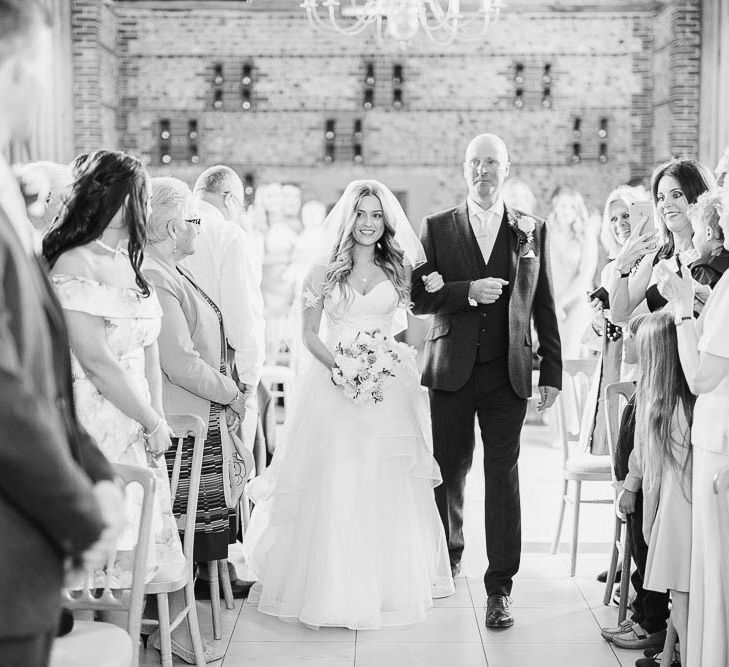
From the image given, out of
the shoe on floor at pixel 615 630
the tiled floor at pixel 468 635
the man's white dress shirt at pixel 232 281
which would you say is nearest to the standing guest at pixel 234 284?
the man's white dress shirt at pixel 232 281

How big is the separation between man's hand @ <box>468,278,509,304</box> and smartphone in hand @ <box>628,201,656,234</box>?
757 mm

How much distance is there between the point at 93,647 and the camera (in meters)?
2.40

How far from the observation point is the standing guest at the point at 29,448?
1.41 meters

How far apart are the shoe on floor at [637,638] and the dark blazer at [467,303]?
102 centimetres

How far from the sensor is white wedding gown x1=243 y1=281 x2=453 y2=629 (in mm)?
4105

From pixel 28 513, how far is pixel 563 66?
38.2ft

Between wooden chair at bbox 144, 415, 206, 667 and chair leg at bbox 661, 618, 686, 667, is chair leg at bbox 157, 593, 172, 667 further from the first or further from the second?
chair leg at bbox 661, 618, 686, 667

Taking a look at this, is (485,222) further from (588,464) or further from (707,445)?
(707,445)

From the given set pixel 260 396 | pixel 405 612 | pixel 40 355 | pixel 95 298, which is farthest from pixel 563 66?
pixel 40 355

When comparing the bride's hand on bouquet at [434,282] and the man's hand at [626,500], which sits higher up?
the bride's hand on bouquet at [434,282]

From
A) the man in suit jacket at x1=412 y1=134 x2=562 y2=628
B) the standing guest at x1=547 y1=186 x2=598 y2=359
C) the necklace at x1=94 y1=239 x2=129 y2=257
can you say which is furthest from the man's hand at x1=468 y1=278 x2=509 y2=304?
the standing guest at x1=547 y1=186 x2=598 y2=359

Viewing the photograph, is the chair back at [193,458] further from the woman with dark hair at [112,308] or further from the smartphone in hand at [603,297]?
the smartphone in hand at [603,297]

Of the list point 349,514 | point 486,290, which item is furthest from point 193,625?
point 486,290

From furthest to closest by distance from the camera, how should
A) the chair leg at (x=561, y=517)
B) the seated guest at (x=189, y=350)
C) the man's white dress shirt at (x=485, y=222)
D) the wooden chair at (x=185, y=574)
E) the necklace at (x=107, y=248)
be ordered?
1. the chair leg at (x=561, y=517)
2. the man's white dress shirt at (x=485, y=222)
3. the seated guest at (x=189, y=350)
4. the wooden chair at (x=185, y=574)
5. the necklace at (x=107, y=248)
